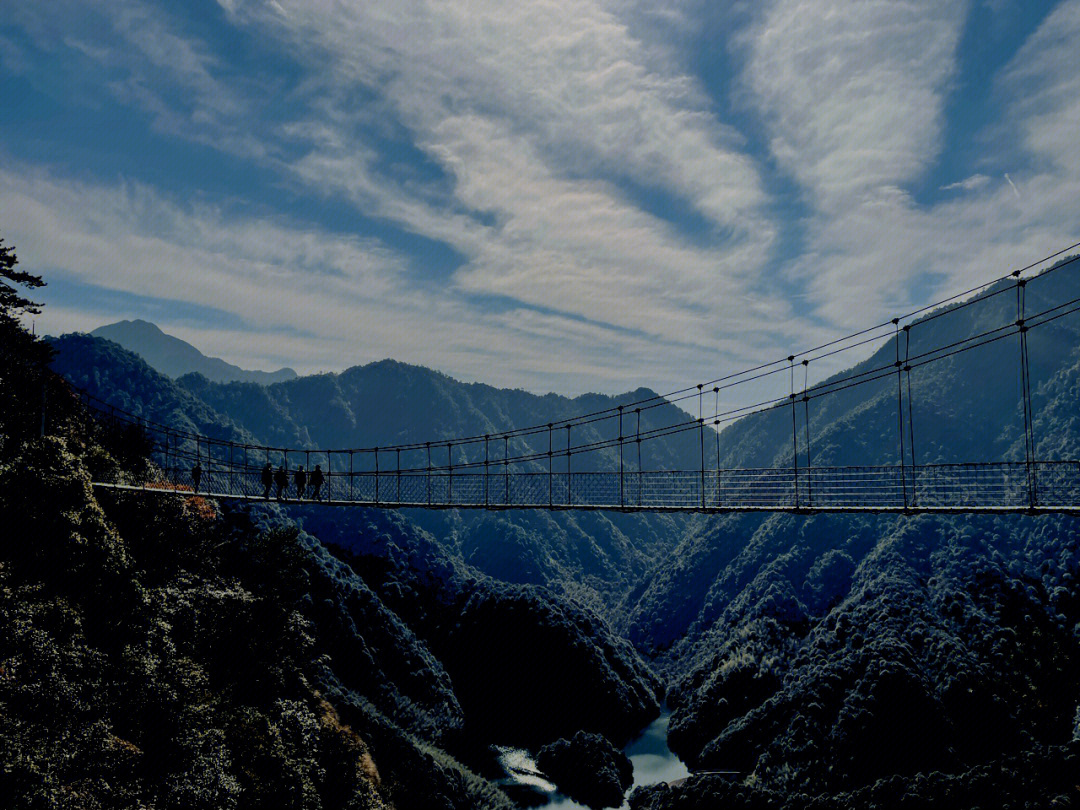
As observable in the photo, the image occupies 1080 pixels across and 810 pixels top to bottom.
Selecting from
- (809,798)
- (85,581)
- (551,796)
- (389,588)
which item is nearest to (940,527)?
(809,798)

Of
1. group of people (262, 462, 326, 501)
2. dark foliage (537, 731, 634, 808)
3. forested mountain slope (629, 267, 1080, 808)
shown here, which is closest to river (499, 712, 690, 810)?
dark foliage (537, 731, 634, 808)

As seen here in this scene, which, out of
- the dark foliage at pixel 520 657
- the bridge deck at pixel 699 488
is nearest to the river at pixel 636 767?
the dark foliage at pixel 520 657

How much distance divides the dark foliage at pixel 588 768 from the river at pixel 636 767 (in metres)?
0.69

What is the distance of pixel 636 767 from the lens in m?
53.5

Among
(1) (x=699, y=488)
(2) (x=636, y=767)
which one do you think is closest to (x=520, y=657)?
(2) (x=636, y=767)

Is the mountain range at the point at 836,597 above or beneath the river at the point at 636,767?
above

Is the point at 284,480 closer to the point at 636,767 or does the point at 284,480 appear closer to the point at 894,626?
the point at 636,767

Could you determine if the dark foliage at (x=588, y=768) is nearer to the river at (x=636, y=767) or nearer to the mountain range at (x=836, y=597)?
the river at (x=636, y=767)

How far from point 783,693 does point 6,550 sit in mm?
47570

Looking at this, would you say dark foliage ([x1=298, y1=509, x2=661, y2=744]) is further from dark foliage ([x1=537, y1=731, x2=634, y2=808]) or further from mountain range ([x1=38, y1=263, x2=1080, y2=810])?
dark foliage ([x1=537, y1=731, x2=634, y2=808])

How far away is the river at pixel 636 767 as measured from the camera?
45969 millimetres

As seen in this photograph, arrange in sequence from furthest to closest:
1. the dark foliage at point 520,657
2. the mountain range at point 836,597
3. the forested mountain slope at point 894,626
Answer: the dark foliage at point 520,657
the mountain range at point 836,597
the forested mountain slope at point 894,626

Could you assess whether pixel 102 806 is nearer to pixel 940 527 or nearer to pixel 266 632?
pixel 266 632

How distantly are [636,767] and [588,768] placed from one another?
8.79m
